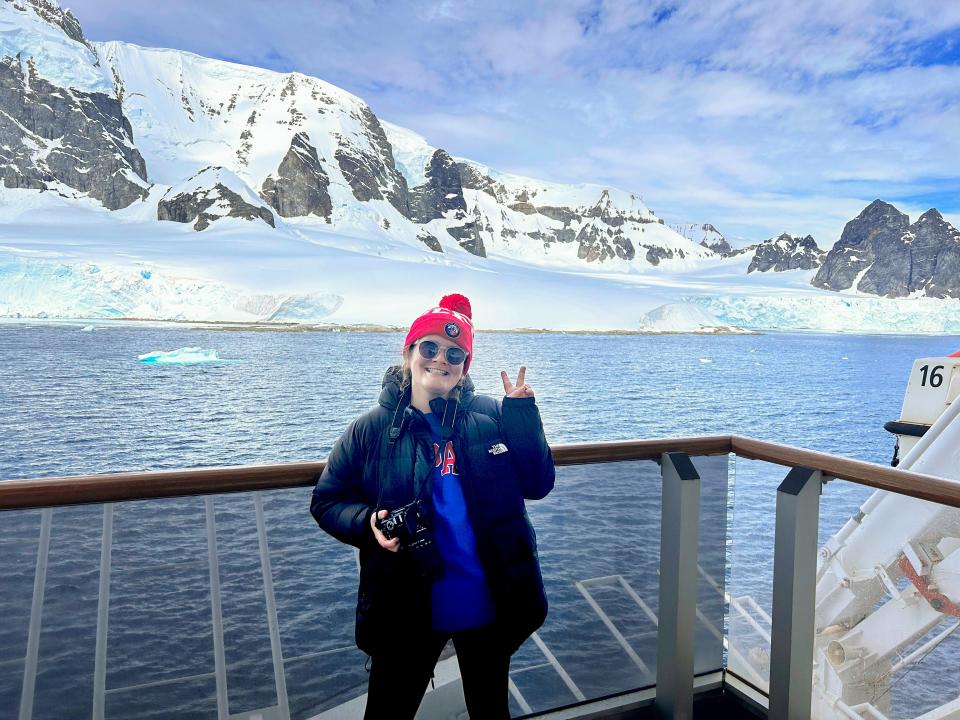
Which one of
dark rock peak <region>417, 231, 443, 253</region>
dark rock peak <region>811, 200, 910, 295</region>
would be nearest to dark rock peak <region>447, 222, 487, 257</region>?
dark rock peak <region>417, 231, 443, 253</region>

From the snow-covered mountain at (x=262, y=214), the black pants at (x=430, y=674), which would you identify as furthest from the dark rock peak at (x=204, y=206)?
the black pants at (x=430, y=674)

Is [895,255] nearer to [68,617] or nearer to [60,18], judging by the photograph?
[60,18]

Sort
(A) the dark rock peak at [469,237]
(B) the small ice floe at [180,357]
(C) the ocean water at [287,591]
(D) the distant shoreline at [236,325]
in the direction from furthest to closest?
(A) the dark rock peak at [469,237], (D) the distant shoreline at [236,325], (B) the small ice floe at [180,357], (C) the ocean water at [287,591]

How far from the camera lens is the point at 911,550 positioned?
1.54 meters

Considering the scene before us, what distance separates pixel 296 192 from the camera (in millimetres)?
97500

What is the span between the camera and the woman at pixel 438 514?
116 centimetres

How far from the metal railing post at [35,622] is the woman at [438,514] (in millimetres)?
423

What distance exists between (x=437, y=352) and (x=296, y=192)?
102m

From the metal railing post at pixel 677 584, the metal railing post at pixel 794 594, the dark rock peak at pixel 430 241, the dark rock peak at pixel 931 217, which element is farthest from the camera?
the dark rock peak at pixel 430 241

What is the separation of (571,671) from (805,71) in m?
106

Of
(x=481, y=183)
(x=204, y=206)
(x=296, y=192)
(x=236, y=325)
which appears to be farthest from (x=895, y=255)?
(x=204, y=206)

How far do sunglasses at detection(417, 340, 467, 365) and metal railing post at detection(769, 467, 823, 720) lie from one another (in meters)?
0.76

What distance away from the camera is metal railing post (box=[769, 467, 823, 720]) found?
4.84 ft

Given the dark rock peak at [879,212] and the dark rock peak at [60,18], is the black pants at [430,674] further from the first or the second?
the dark rock peak at [879,212]
